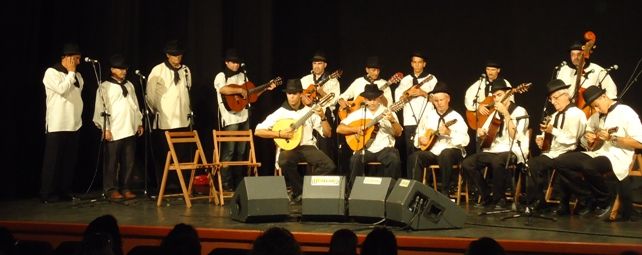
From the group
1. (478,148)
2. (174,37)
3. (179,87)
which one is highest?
(174,37)

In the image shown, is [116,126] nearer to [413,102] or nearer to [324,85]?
[324,85]

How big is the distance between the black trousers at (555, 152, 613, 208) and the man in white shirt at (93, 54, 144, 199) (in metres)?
4.23

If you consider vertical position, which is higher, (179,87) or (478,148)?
(179,87)

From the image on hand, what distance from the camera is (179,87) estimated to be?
8469mm

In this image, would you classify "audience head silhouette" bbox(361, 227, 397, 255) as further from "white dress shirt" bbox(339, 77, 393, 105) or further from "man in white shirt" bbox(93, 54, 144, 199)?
"white dress shirt" bbox(339, 77, 393, 105)

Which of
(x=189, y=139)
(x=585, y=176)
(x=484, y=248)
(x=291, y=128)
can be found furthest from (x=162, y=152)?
(x=484, y=248)

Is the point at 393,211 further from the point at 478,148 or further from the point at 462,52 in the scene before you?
the point at 462,52

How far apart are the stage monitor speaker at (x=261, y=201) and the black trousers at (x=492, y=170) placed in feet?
6.96

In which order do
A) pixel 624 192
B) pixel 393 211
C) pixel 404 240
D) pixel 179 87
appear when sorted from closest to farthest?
pixel 404 240
pixel 393 211
pixel 624 192
pixel 179 87

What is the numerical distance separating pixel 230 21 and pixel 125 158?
230 cm

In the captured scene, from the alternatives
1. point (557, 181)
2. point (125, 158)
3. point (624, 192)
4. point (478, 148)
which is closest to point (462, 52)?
point (478, 148)

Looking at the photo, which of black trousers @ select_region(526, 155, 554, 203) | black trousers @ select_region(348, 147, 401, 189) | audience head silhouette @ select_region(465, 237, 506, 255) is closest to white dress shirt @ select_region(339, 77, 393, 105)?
black trousers @ select_region(348, 147, 401, 189)

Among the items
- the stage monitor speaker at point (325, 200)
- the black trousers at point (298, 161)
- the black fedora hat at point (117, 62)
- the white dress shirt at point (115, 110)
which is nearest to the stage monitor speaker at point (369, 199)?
the stage monitor speaker at point (325, 200)

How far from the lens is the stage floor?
5695 millimetres
